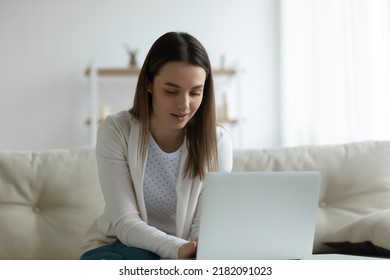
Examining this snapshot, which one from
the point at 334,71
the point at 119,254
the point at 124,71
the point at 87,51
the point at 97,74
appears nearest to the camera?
the point at 119,254

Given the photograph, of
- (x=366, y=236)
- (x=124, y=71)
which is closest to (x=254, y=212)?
(x=366, y=236)

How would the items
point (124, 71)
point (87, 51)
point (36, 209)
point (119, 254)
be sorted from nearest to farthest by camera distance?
point (119, 254) → point (36, 209) → point (124, 71) → point (87, 51)

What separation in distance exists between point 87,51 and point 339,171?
313cm

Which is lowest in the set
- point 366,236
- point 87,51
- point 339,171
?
point 366,236

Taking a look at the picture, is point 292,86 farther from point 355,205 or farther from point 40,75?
point 355,205

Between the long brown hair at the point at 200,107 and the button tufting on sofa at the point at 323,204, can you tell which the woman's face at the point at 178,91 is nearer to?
the long brown hair at the point at 200,107

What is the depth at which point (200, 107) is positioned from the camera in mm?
1530

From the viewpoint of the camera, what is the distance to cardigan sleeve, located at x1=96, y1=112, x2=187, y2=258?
4.43 ft

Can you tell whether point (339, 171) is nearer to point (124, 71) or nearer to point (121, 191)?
point (121, 191)

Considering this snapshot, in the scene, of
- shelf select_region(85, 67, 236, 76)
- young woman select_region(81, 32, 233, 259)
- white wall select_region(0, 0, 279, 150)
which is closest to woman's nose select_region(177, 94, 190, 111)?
young woman select_region(81, 32, 233, 259)

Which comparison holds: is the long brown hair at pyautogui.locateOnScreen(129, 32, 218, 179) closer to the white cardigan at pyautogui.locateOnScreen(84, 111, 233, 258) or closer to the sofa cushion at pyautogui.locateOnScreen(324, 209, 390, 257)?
the white cardigan at pyautogui.locateOnScreen(84, 111, 233, 258)

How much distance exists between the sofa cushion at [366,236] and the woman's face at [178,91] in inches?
21.8

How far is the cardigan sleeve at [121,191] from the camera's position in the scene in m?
1.35

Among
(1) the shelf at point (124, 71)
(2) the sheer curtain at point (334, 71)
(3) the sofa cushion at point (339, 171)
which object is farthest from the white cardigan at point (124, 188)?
(1) the shelf at point (124, 71)
